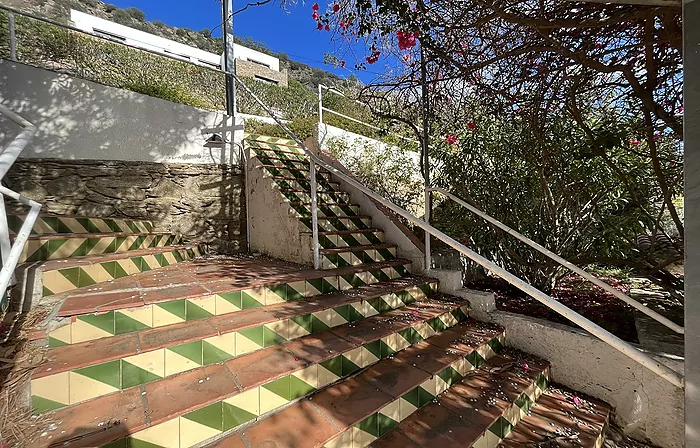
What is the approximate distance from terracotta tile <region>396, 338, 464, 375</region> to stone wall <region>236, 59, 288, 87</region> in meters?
20.6

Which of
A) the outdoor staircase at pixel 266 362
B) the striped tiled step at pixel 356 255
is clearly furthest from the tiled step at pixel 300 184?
the outdoor staircase at pixel 266 362

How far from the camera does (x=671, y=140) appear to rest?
2609 millimetres

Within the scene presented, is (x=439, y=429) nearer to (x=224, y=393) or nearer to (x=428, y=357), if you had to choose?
(x=428, y=357)

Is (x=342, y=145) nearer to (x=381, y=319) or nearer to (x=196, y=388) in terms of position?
(x=381, y=319)

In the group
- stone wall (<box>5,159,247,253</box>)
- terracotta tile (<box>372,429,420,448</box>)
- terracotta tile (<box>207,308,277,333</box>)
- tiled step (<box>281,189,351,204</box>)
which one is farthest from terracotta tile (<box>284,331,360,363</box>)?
stone wall (<box>5,159,247,253</box>)

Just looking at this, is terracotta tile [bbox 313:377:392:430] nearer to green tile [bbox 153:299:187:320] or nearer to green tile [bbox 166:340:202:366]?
green tile [bbox 166:340:202:366]

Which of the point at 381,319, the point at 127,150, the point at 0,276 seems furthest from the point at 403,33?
the point at 127,150

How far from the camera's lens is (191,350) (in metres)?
1.62

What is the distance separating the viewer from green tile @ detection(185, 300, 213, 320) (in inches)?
75.4

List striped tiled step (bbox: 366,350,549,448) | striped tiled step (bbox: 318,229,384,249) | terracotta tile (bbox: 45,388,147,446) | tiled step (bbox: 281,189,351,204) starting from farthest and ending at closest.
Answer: tiled step (bbox: 281,189,351,204), striped tiled step (bbox: 318,229,384,249), striped tiled step (bbox: 366,350,549,448), terracotta tile (bbox: 45,388,147,446)

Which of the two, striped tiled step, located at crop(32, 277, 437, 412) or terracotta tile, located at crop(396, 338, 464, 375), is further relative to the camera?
terracotta tile, located at crop(396, 338, 464, 375)

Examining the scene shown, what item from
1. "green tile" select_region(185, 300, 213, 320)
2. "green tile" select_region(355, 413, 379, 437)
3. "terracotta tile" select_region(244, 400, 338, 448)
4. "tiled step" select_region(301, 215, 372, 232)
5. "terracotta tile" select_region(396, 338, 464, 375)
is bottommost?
"green tile" select_region(355, 413, 379, 437)

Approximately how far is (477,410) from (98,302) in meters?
2.38

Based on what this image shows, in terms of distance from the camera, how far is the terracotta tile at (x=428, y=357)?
1.96 metres
